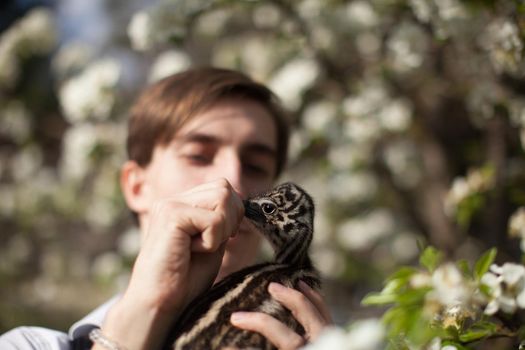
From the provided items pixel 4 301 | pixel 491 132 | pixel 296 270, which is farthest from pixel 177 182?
pixel 4 301

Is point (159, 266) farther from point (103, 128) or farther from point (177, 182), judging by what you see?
point (103, 128)

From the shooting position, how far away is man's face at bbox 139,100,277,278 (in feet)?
9.63

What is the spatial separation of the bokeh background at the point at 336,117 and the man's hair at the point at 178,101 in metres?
0.46

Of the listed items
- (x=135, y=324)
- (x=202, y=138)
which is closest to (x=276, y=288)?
(x=135, y=324)

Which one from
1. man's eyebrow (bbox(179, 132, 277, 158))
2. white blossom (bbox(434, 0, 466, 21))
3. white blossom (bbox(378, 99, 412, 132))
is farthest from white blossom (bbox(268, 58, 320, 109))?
man's eyebrow (bbox(179, 132, 277, 158))

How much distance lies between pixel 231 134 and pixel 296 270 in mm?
1014

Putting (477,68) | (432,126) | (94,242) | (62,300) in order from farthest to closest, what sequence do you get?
(94,242)
(62,300)
(432,126)
(477,68)

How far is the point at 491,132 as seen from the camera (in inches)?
184

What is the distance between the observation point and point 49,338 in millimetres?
2523

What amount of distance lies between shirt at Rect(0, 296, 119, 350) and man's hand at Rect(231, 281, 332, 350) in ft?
3.28

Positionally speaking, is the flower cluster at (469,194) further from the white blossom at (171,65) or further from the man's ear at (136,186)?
the white blossom at (171,65)

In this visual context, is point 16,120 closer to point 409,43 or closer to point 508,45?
point 409,43

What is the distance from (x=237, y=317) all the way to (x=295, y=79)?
3.37 metres

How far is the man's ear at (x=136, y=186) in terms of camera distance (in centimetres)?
328
